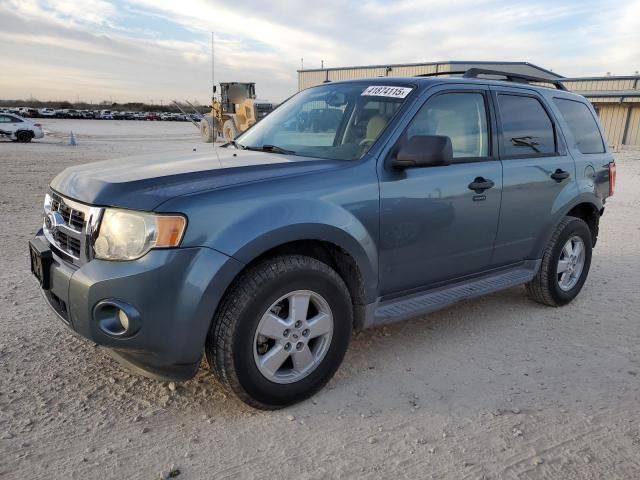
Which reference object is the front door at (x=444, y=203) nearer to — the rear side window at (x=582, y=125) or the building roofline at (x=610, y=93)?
the rear side window at (x=582, y=125)

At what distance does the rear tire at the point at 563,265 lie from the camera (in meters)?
4.57

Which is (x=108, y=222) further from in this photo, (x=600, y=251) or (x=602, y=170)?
(x=600, y=251)

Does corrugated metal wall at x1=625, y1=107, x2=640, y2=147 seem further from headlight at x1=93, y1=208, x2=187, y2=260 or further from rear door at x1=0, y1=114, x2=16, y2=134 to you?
headlight at x1=93, y1=208, x2=187, y2=260

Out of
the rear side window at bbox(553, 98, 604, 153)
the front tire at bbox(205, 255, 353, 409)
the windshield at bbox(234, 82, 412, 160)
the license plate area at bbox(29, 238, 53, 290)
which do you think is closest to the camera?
the front tire at bbox(205, 255, 353, 409)

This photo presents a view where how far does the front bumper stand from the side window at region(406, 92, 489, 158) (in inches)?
65.3

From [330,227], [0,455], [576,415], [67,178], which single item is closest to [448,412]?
[576,415]

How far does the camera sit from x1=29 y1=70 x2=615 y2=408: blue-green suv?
8.27ft

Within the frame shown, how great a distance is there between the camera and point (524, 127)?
423 cm

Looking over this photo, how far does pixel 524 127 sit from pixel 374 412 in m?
2.63

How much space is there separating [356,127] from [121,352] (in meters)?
2.01

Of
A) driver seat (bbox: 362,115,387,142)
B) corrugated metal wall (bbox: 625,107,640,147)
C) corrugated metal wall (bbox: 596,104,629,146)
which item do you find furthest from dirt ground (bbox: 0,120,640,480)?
corrugated metal wall (bbox: 596,104,629,146)

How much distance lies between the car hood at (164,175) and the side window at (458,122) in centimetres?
77

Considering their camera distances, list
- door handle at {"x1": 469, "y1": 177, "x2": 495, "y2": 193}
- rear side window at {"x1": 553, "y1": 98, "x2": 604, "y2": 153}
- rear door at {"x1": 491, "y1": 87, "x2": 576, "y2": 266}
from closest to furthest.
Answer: door handle at {"x1": 469, "y1": 177, "x2": 495, "y2": 193} → rear door at {"x1": 491, "y1": 87, "x2": 576, "y2": 266} → rear side window at {"x1": 553, "y1": 98, "x2": 604, "y2": 153}

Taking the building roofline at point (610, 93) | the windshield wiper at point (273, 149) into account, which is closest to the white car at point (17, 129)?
the windshield wiper at point (273, 149)
